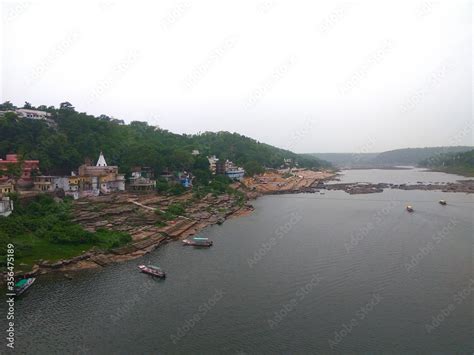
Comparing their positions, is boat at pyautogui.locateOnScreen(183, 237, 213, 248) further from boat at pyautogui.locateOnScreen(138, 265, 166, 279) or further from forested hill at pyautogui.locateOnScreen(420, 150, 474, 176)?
forested hill at pyautogui.locateOnScreen(420, 150, 474, 176)

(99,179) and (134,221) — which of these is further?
(99,179)

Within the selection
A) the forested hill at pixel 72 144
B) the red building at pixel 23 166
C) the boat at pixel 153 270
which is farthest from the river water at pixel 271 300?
the forested hill at pixel 72 144

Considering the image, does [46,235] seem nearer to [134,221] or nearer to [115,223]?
[115,223]

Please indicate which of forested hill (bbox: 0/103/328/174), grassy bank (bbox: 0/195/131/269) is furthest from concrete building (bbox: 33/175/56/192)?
grassy bank (bbox: 0/195/131/269)

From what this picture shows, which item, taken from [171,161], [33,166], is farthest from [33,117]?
[171,161]

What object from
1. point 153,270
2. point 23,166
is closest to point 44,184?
point 23,166
